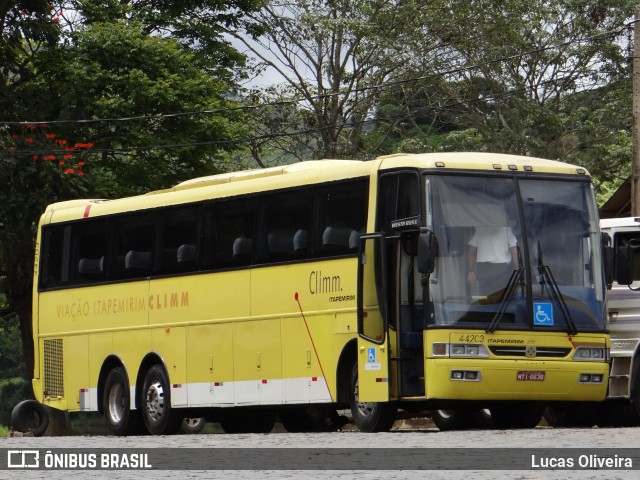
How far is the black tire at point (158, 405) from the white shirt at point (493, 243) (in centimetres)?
603

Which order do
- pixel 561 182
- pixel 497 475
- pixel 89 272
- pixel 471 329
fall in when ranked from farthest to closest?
pixel 89 272
pixel 561 182
pixel 471 329
pixel 497 475

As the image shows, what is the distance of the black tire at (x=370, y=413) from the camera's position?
1716 centimetres

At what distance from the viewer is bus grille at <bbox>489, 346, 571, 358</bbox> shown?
54.7 feet

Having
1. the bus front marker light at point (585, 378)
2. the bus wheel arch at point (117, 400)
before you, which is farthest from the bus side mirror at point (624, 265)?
the bus wheel arch at point (117, 400)

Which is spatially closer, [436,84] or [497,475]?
[497,475]

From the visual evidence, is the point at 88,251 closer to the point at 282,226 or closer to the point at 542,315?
the point at 282,226

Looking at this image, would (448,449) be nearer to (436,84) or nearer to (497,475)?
(497,475)

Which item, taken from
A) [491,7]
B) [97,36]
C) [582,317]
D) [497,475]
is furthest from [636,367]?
[491,7]

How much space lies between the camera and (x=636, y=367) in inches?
701

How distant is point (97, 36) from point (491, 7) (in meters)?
14.8

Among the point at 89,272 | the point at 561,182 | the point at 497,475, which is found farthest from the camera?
the point at 89,272

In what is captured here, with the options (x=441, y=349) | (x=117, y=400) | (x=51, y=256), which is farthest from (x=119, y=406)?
(x=441, y=349)

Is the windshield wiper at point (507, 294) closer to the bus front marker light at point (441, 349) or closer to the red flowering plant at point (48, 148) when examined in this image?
the bus front marker light at point (441, 349)

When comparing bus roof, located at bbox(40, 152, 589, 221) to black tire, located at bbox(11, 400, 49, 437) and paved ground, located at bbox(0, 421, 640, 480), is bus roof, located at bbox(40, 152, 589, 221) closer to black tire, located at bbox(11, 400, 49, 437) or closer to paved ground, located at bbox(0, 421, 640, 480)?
paved ground, located at bbox(0, 421, 640, 480)
